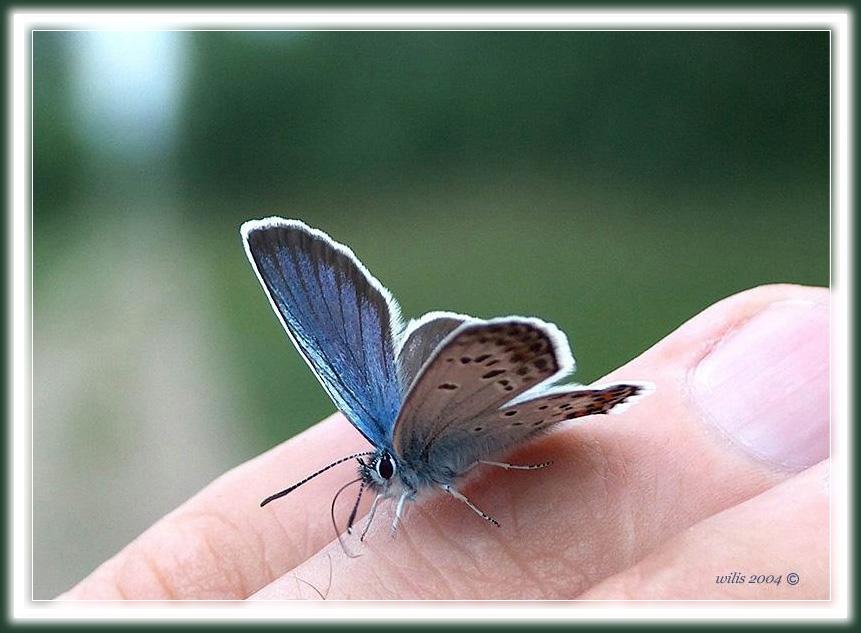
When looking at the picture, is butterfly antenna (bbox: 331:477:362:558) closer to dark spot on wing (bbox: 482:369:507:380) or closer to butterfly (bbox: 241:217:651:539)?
butterfly (bbox: 241:217:651:539)

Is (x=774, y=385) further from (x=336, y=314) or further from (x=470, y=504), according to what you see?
(x=336, y=314)

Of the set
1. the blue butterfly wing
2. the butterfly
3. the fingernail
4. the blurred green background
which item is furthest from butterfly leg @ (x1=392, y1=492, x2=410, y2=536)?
the blurred green background

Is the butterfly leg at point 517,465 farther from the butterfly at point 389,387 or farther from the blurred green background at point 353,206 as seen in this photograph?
the blurred green background at point 353,206

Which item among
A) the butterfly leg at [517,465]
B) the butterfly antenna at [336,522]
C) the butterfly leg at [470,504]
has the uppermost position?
the butterfly leg at [517,465]

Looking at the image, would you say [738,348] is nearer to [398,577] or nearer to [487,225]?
[398,577]

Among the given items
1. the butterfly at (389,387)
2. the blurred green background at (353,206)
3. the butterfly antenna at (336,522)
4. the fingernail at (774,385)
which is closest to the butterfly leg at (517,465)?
the butterfly at (389,387)

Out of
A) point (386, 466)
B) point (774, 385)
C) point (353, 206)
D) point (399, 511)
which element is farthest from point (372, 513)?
point (353, 206)

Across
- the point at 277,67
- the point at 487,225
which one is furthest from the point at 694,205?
the point at 277,67
